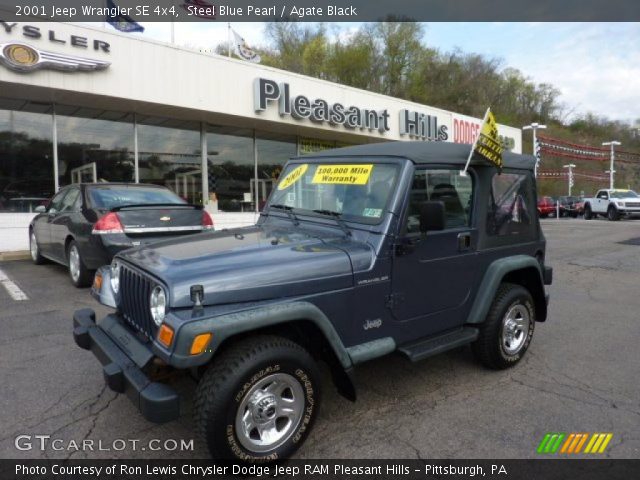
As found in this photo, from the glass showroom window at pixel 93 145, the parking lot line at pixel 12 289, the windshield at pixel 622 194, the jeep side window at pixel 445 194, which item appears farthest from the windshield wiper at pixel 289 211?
the windshield at pixel 622 194

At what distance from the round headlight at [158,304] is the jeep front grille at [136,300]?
6 centimetres

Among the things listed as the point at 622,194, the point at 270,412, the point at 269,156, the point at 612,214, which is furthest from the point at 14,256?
the point at 622,194

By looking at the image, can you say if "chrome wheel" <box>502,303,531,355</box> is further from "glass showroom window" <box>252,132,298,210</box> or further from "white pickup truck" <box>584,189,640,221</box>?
"white pickup truck" <box>584,189,640,221</box>

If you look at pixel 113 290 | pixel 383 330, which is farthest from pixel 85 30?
pixel 383 330

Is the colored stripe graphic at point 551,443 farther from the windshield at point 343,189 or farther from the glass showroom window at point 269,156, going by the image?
the glass showroom window at point 269,156

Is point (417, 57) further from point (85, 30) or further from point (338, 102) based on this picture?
point (85, 30)

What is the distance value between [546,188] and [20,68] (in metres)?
53.2

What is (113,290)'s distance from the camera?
333 cm

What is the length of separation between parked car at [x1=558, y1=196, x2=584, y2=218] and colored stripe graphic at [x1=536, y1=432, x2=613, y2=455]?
3110 cm

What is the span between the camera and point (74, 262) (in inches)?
277

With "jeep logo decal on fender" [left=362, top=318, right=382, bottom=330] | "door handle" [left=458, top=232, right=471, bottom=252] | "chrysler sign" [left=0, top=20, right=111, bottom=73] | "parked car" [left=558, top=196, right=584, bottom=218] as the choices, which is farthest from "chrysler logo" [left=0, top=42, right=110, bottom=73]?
"parked car" [left=558, top=196, right=584, bottom=218]

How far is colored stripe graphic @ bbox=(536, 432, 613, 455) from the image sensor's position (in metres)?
2.86

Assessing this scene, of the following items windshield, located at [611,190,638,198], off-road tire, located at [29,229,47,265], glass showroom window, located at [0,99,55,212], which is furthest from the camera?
windshield, located at [611,190,638,198]

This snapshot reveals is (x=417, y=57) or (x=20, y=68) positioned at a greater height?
(x=417, y=57)
